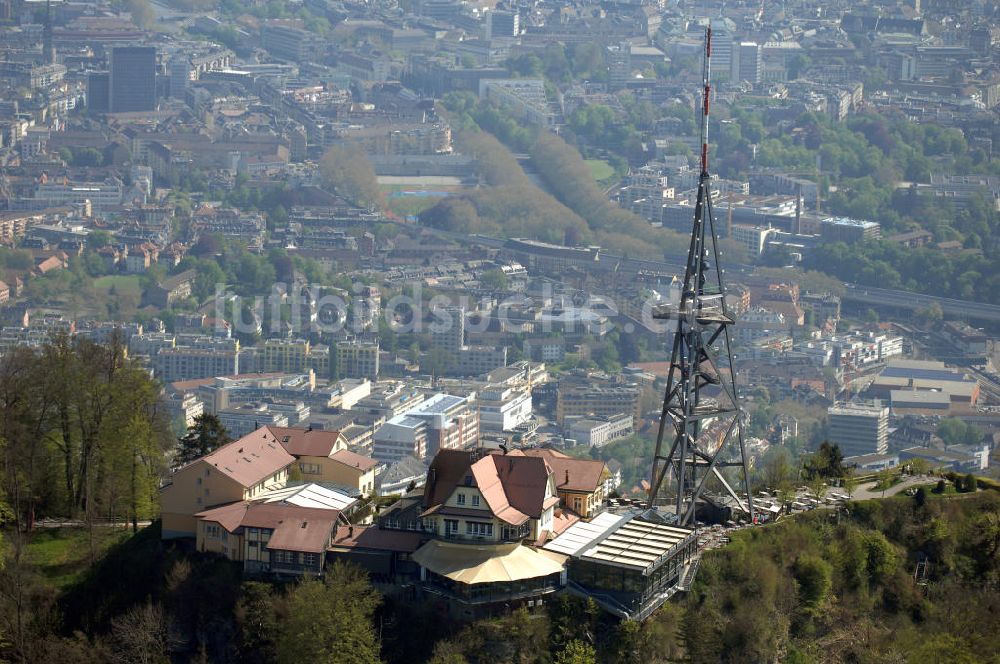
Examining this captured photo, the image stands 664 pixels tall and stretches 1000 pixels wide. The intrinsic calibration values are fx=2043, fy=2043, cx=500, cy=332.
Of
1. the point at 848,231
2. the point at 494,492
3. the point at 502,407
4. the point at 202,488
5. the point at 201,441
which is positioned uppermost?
the point at 494,492

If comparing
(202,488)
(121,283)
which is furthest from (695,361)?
(121,283)

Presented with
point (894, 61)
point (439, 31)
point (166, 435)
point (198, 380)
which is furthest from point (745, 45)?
point (166, 435)

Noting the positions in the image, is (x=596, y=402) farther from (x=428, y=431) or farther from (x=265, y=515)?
(x=265, y=515)

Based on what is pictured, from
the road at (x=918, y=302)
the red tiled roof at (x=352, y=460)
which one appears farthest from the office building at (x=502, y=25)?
the red tiled roof at (x=352, y=460)

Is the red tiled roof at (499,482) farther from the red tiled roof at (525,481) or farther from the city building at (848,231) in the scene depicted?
the city building at (848,231)

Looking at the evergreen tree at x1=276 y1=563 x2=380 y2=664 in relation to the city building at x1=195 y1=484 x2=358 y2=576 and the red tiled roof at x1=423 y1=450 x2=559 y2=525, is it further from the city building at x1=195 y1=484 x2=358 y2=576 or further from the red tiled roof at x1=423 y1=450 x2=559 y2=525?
the red tiled roof at x1=423 y1=450 x2=559 y2=525
